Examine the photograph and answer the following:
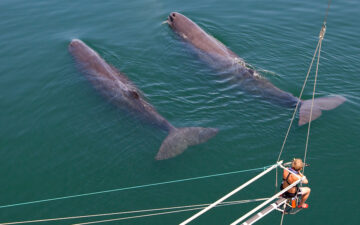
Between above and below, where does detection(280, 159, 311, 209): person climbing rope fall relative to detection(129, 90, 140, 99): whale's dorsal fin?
below

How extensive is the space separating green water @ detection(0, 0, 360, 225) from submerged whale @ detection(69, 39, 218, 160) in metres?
0.32

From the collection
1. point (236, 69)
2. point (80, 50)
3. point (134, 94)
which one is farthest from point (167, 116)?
point (80, 50)

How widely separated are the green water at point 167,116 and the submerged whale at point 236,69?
40cm

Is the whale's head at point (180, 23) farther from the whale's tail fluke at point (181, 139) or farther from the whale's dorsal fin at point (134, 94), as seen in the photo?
the whale's tail fluke at point (181, 139)

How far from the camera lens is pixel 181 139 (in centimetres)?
1218

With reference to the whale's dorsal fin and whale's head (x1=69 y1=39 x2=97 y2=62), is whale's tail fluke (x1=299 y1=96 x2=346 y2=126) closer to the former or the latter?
the whale's dorsal fin

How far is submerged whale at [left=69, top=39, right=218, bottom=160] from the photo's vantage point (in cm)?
1209

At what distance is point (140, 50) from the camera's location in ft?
61.1

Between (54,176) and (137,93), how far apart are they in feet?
14.8

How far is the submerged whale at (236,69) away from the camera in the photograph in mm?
13643

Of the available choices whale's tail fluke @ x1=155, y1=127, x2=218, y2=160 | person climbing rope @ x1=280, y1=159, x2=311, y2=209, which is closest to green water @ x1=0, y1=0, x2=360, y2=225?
whale's tail fluke @ x1=155, y1=127, x2=218, y2=160

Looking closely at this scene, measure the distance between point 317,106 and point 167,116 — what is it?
5.70 metres

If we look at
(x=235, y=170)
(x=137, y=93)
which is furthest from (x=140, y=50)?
(x=235, y=170)

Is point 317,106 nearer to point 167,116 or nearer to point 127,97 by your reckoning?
point 167,116
